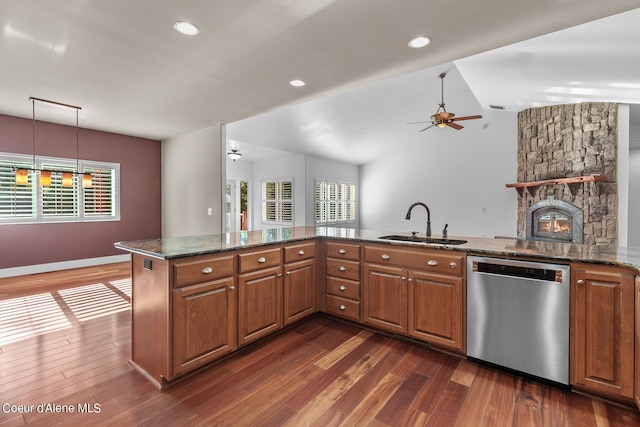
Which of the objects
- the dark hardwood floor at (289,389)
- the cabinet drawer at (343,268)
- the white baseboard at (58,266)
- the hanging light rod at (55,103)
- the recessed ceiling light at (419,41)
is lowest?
the dark hardwood floor at (289,389)

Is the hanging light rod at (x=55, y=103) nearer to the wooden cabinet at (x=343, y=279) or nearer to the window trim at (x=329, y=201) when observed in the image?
the wooden cabinet at (x=343, y=279)

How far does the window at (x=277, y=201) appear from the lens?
27.6ft

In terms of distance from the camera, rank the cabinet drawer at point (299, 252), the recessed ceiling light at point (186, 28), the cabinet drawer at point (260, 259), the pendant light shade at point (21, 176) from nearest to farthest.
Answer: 1. the recessed ceiling light at point (186, 28)
2. the cabinet drawer at point (260, 259)
3. the cabinet drawer at point (299, 252)
4. the pendant light shade at point (21, 176)

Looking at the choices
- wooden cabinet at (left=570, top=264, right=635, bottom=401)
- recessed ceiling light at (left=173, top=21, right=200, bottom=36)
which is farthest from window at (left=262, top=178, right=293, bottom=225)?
wooden cabinet at (left=570, top=264, right=635, bottom=401)

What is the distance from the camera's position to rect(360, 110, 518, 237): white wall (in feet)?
23.4

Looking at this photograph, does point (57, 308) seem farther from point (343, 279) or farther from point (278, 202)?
point (278, 202)

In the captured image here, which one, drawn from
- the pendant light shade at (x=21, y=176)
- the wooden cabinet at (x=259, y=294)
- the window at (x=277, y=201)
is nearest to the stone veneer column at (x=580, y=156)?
the wooden cabinet at (x=259, y=294)

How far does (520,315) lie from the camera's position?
203 cm

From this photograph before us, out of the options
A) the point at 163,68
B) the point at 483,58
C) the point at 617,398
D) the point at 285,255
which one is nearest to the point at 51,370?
the point at 285,255

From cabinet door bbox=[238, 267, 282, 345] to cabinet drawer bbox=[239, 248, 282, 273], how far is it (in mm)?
44

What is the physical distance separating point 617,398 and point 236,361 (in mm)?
2439

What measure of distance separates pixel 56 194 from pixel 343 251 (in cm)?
534

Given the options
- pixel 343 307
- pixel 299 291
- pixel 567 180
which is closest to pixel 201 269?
pixel 299 291

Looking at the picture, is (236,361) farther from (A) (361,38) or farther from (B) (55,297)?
(B) (55,297)
